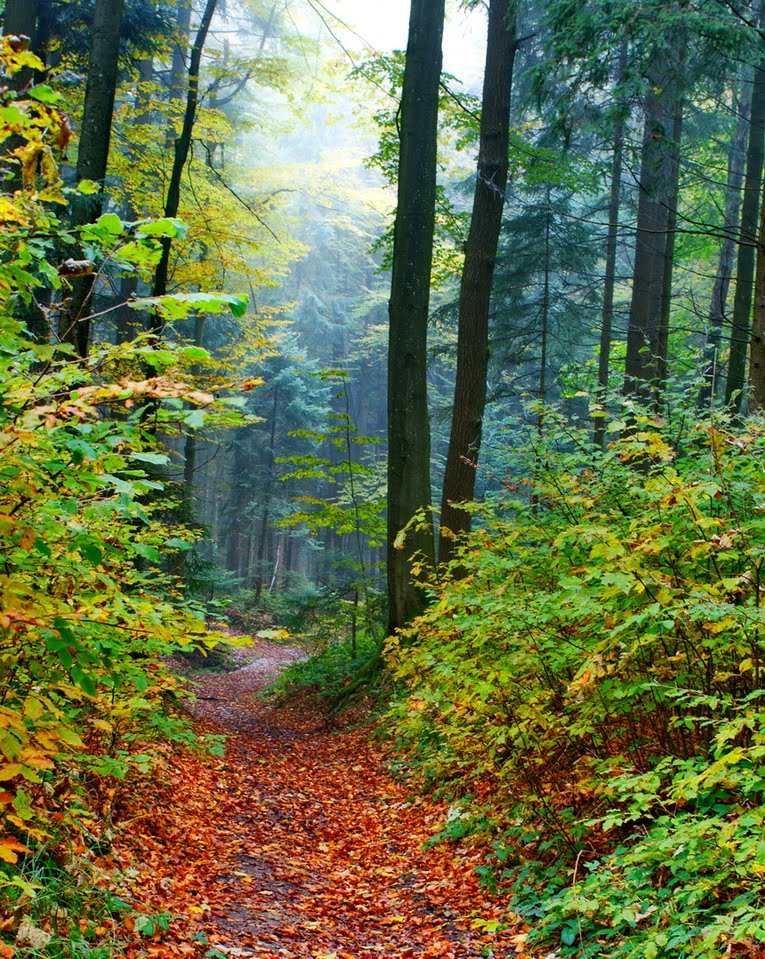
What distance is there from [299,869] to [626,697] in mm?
2530

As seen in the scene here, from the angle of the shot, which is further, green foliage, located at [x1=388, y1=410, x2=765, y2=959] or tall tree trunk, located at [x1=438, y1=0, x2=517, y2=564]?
tall tree trunk, located at [x1=438, y1=0, x2=517, y2=564]

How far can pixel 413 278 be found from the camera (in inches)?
352

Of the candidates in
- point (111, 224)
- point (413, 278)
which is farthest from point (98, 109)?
point (111, 224)

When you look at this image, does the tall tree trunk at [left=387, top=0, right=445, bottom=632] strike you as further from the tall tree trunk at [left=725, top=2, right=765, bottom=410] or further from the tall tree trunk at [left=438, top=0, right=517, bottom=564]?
the tall tree trunk at [left=725, top=2, right=765, bottom=410]

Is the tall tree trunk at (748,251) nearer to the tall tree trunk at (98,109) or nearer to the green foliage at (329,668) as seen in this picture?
the green foliage at (329,668)

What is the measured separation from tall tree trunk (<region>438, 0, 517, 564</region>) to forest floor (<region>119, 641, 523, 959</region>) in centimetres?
348

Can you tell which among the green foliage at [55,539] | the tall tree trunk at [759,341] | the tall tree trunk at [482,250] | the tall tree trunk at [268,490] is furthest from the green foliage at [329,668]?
the tall tree trunk at [268,490]

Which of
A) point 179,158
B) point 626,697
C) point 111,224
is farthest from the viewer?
point 179,158

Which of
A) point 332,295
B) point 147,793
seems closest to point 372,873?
point 147,793

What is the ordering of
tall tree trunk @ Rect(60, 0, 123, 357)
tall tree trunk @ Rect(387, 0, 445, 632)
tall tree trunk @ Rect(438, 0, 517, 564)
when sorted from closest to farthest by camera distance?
tall tree trunk @ Rect(60, 0, 123, 357) < tall tree trunk @ Rect(438, 0, 517, 564) < tall tree trunk @ Rect(387, 0, 445, 632)

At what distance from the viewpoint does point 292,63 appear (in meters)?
13.4

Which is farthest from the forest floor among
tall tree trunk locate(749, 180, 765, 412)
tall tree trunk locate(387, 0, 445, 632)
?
tall tree trunk locate(749, 180, 765, 412)

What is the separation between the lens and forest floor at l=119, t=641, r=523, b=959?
3346mm

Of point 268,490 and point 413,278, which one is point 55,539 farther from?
point 268,490
